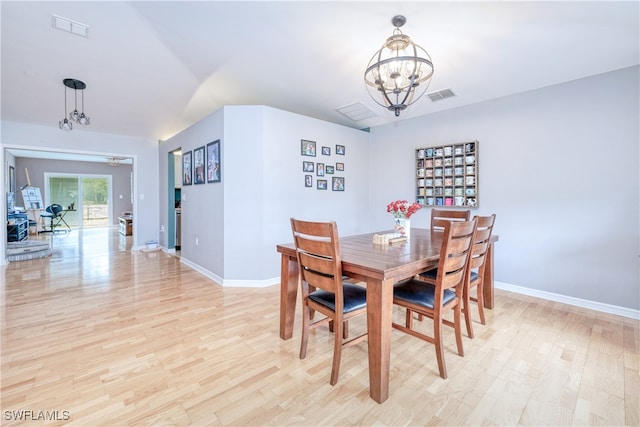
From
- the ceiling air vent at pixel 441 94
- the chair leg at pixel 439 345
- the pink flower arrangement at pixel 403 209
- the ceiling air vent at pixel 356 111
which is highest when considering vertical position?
the ceiling air vent at pixel 356 111

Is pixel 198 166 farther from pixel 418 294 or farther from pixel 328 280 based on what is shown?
pixel 418 294

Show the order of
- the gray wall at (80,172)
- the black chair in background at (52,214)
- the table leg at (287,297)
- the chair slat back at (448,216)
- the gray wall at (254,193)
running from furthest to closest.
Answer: the gray wall at (80,172), the black chair in background at (52,214), the gray wall at (254,193), the chair slat back at (448,216), the table leg at (287,297)

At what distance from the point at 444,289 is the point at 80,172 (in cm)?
1195

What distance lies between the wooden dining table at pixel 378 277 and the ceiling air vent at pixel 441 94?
2.21m

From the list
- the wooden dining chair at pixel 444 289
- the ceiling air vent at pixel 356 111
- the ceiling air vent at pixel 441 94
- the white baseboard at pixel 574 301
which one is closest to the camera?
the wooden dining chair at pixel 444 289

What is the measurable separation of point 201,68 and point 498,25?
9.13ft

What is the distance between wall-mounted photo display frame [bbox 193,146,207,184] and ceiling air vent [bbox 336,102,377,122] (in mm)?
2118

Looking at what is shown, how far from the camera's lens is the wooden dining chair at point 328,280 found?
1628mm

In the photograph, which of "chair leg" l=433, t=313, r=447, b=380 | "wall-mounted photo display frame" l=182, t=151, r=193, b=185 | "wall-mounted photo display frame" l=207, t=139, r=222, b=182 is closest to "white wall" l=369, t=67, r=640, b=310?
"chair leg" l=433, t=313, r=447, b=380

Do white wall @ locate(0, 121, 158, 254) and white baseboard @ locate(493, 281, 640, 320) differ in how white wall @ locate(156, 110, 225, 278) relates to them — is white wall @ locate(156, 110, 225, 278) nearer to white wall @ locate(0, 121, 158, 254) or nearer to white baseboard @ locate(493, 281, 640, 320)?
white wall @ locate(0, 121, 158, 254)

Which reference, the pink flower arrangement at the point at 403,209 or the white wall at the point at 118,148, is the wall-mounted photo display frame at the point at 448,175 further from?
the white wall at the point at 118,148

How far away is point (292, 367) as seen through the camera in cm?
185

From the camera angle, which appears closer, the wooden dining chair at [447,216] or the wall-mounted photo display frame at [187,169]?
the wooden dining chair at [447,216]

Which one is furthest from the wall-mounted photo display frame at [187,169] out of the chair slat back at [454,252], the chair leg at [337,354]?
the chair slat back at [454,252]
